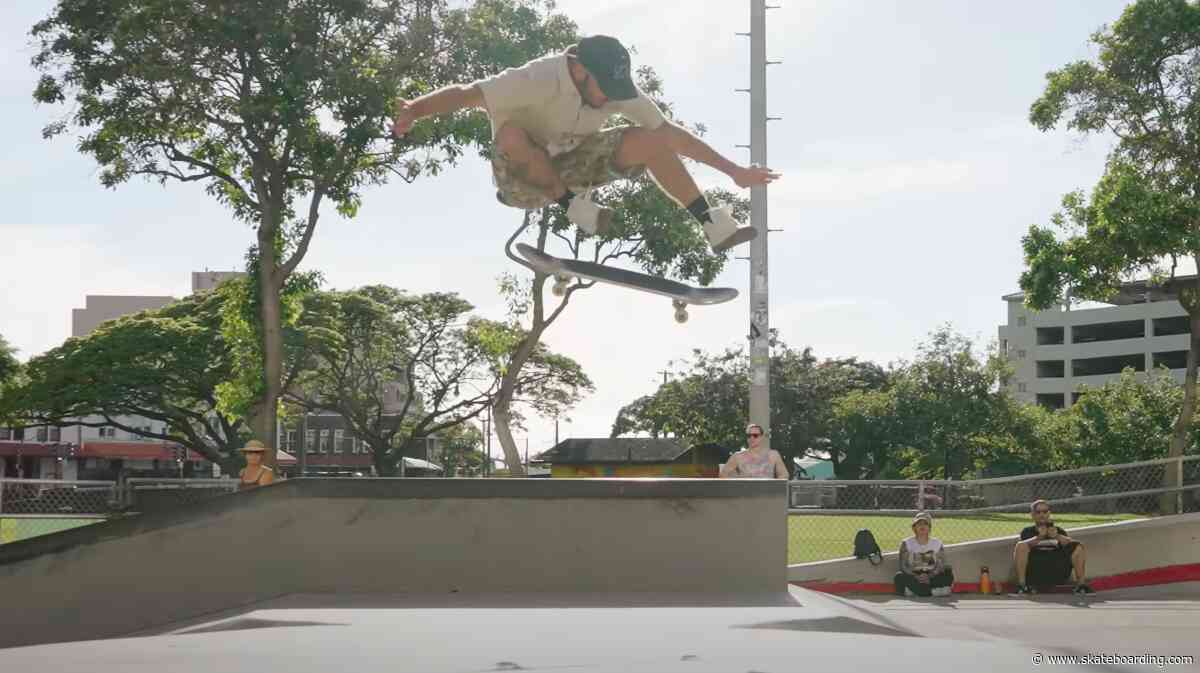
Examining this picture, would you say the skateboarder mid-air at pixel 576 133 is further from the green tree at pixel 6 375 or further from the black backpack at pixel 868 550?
the green tree at pixel 6 375

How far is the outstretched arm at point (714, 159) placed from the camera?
7500mm

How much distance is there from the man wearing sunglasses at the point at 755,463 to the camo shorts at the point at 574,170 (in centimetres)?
314

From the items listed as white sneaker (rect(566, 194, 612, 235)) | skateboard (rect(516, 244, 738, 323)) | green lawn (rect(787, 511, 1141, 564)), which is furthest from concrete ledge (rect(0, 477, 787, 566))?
green lawn (rect(787, 511, 1141, 564))

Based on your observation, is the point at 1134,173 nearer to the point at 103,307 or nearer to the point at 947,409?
the point at 947,409

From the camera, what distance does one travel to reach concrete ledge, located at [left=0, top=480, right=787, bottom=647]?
22.5ft

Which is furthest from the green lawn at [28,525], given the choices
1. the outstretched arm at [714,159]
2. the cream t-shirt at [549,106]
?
the outstretched arm at [714,159]

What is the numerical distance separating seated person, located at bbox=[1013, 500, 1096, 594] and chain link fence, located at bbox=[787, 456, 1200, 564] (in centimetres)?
53

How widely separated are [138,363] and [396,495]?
35146mm

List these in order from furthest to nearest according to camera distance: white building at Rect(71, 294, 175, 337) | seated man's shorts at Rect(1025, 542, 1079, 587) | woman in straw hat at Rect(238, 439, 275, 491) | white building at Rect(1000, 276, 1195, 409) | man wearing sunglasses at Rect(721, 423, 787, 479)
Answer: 1. white building at Rect(1000, 276, 1195, 409)
2. white building at Rect(71, 294, 175, 337)
3. seated man's shorts at Rect(1025, 542, 1079, 587)
4. man wearing sunglasses at Rect(721, 423, 787, 479)
5. woman in straw hat at Rect(238, 439, 275, 491)

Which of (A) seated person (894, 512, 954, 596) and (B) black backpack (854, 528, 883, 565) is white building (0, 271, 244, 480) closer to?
(B) black backpack (854, 528, 883, 565)

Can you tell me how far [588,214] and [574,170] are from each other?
39cm

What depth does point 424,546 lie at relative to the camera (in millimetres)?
6922

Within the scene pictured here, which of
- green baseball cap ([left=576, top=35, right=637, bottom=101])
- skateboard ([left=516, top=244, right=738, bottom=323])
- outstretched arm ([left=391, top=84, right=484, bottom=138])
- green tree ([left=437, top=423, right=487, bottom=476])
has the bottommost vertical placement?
green tree ([left=437, top=423, right=487, bottom=476])

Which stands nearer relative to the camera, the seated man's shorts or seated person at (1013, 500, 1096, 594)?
seated person at (1013, 500, 1096, 594)
